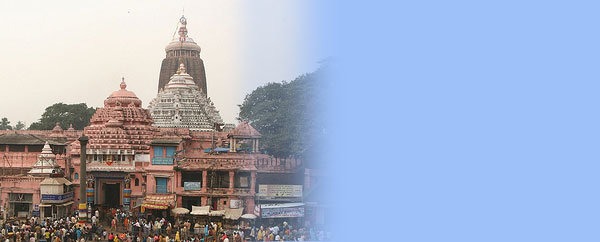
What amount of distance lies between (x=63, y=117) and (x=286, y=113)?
85.0 feet

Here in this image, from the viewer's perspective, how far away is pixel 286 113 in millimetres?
16719

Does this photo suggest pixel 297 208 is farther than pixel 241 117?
No

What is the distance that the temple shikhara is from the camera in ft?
55.2

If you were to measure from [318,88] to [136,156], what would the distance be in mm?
10393

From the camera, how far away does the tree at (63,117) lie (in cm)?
3859

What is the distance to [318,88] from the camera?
12266mm

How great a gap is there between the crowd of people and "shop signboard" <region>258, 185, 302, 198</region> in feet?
2.51

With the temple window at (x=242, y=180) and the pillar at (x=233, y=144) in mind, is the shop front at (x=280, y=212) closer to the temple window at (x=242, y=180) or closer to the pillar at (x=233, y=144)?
the temple window at (x=242, y=180)

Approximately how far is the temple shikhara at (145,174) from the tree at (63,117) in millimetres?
14239


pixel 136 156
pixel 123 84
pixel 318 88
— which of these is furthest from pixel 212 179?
pixel 123 84

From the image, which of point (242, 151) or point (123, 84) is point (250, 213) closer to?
point (242, 151)

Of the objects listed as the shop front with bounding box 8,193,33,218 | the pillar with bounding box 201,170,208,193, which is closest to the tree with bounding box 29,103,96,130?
the shop front with bounding box 8,193,33,218

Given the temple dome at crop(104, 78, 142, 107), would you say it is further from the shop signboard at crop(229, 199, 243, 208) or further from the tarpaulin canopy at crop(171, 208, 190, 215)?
the shop signboard at crop(229, 199, 243, 208)

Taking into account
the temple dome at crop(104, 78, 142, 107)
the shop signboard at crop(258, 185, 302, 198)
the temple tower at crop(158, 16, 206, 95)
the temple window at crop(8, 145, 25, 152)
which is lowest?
the shop signboard at crop(258, 185, 302, 198)
